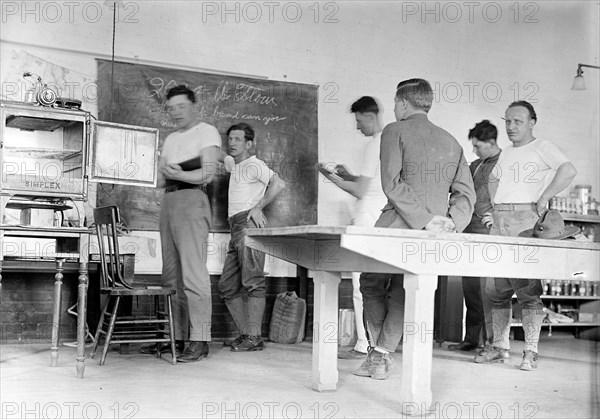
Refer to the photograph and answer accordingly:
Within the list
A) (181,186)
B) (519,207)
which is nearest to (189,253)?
(181,186)

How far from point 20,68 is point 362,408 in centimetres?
412

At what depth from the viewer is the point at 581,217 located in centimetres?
852

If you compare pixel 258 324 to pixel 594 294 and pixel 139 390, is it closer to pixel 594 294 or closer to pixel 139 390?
pixel 139 390

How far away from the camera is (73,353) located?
18.7ft

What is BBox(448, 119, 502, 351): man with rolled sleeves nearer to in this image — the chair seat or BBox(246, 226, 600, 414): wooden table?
BBox(246, 226, 600, 414): wooden table

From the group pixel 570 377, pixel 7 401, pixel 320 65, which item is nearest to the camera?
pixel 7 401

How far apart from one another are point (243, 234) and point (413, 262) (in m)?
3.02

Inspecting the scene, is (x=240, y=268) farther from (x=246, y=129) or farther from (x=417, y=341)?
(x=417, y=341)

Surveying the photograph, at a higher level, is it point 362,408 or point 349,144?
point 349,144

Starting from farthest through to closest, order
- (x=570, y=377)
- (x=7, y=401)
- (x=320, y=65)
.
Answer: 1. (x=320, y=65)
2. (x=570, y=377)
3. (x=7, y=401)

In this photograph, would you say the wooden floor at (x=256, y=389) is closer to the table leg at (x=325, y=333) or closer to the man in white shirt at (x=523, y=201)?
the table leg at (x=325, y=333)

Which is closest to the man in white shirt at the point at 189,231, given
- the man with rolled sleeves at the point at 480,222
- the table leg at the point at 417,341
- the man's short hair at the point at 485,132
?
the table leg at the point at 417,341

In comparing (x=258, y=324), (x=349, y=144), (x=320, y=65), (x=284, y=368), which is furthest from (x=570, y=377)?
(x=320, y=65)

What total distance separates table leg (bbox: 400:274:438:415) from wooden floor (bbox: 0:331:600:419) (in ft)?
0.20
